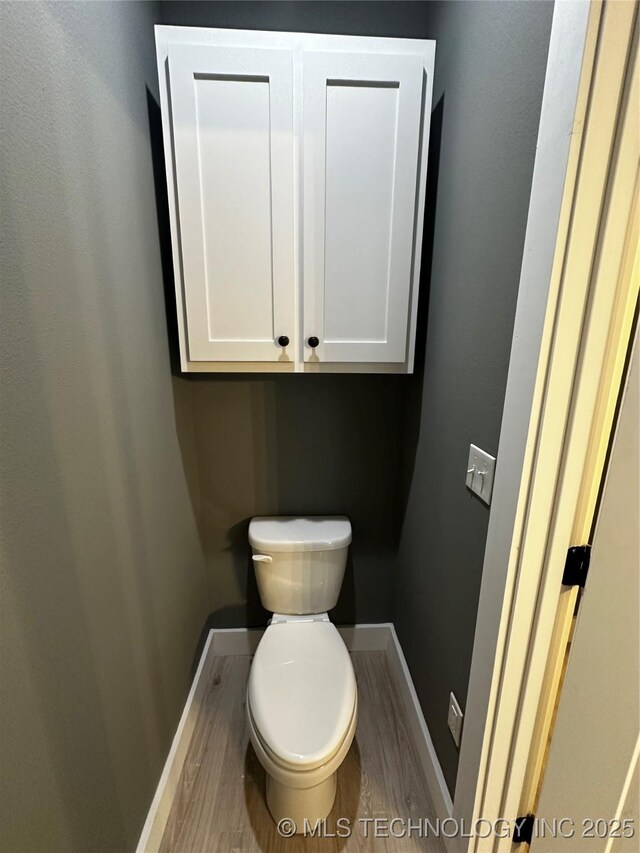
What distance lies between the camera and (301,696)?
1150 mm

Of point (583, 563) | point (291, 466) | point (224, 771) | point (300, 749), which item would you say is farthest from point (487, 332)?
point (224, 771)

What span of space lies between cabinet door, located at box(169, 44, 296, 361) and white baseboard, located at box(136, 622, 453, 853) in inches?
49.3

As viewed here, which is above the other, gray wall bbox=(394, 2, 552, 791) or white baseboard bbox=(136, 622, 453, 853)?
gray wall bbox=(394, 2, 552, 791)

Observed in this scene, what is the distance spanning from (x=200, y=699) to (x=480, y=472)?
1.41m

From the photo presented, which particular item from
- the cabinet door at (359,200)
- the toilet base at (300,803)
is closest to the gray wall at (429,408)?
the cabinet door at (359,200)

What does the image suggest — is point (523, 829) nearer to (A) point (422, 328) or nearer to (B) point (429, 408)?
(B) point (429, 408)

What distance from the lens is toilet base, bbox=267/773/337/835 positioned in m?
1.13

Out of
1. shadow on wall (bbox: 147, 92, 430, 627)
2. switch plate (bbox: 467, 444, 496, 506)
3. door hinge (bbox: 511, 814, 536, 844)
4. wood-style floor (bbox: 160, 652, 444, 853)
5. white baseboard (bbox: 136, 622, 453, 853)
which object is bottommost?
wood-style floor (bbox: 160, 652, 444, 853)

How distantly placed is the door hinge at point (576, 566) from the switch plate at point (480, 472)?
7.1 inches

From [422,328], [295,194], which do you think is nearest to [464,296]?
[422,328]

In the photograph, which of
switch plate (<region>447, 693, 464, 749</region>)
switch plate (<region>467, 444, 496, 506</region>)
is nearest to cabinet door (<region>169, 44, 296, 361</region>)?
switch plate (<region>467, 444, 496, 506</region>)

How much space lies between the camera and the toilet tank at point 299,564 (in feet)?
4.76

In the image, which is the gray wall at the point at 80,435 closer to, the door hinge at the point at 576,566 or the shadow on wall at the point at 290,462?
the shadow on wall at the point at 290,462

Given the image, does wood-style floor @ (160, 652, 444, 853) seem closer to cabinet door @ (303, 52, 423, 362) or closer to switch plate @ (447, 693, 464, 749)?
switch plate @ (447, 693, 464, 749)
